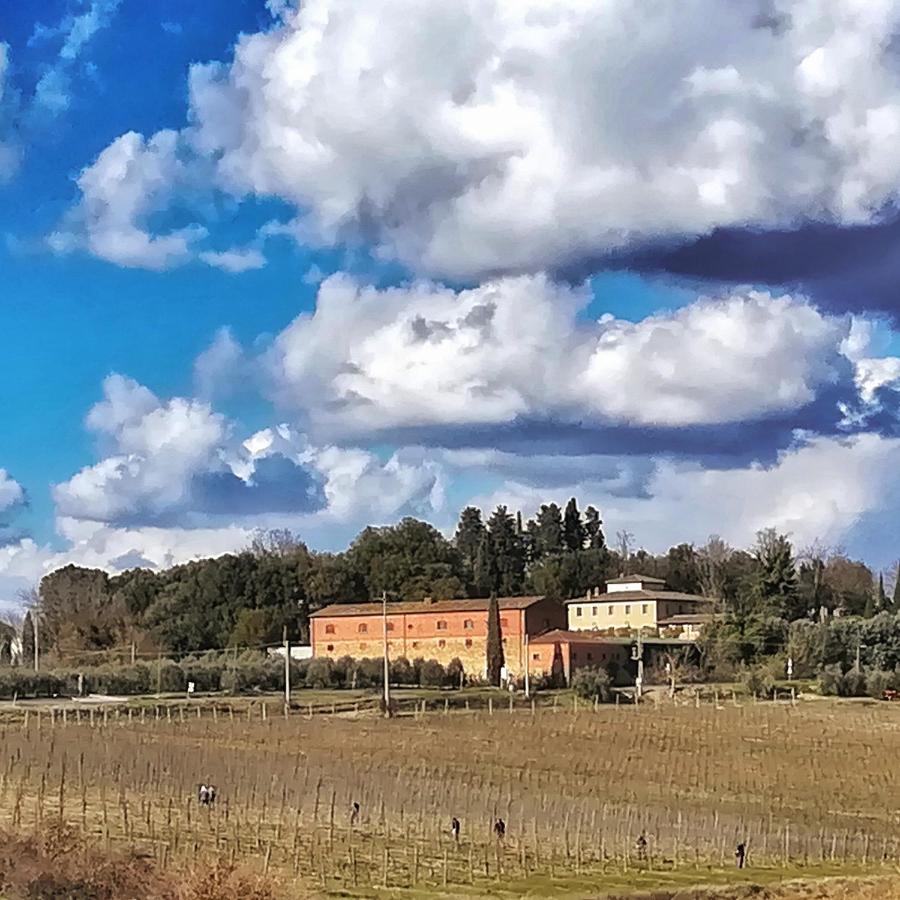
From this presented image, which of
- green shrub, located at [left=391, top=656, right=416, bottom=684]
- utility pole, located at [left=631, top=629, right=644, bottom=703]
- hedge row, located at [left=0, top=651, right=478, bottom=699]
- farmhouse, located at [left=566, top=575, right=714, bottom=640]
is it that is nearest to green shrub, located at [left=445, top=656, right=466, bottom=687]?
hedge row, located at [left=0, top=651, right=478, bottom=699]

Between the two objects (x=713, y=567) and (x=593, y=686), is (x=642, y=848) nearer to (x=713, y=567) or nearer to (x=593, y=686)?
(x=593, y=686)

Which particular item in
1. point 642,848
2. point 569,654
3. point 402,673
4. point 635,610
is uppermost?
point 635,610

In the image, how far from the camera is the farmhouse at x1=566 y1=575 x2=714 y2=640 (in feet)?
351

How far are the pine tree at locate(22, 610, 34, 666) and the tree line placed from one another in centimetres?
25

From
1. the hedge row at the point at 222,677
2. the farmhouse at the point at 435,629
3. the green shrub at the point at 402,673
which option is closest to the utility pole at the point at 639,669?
the farmhouse at the point at 435,629

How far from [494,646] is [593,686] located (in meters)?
13.6

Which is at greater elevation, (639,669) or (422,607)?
(422,607)

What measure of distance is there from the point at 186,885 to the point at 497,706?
1979 inches

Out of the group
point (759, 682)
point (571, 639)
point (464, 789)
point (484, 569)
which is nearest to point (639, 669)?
point (571, 639)

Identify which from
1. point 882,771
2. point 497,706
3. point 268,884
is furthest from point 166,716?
point 268,884

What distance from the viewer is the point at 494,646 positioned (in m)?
86.6

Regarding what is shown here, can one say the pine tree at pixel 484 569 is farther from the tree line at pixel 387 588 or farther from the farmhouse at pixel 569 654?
the farmhouse at pixel 569 654

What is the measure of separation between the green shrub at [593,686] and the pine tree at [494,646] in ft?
35.6

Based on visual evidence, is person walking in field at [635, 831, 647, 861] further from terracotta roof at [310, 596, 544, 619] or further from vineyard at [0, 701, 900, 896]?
terracotta roof at [310, 596, 544, 619]
